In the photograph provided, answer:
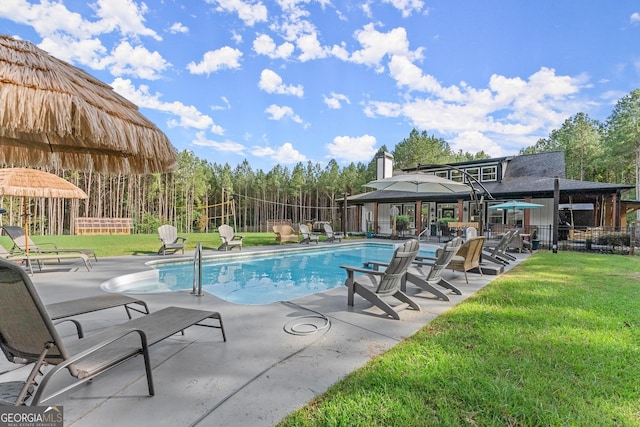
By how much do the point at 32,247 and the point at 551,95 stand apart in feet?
134

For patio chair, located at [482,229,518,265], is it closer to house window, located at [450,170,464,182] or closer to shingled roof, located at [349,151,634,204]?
shingled roof, located at [349,151,634,204]

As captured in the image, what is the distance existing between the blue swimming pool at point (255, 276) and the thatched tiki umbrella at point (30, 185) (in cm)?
257

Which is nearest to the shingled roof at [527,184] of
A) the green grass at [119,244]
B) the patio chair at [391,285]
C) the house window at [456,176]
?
the house window at [456,176]

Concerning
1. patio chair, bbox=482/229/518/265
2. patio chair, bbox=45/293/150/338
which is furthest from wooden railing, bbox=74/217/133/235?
patio chair, bbox=482/229/518/265

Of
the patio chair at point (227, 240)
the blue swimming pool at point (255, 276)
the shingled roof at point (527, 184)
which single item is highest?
the shingled roof at point (527, 184)

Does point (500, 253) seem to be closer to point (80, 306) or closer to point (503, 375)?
point (503, 375)

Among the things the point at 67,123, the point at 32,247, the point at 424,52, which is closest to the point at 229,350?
the point at 67,123

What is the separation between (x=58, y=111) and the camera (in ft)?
7.23

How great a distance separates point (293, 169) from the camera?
4212 cm

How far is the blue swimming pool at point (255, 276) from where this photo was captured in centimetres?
650

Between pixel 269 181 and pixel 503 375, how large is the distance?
41579 mm

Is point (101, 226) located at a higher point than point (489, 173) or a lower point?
lower

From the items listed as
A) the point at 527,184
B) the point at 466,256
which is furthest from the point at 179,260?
the point at 527,184

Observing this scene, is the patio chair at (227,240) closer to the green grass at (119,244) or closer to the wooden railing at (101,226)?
the green grass at (119,244)
